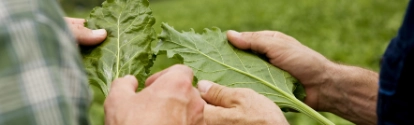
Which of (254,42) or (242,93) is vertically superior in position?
(254,42)

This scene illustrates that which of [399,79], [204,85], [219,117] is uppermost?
[399,79]

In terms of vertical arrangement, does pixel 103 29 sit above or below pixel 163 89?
above

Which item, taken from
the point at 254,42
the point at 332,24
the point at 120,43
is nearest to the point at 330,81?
the point at 254,42

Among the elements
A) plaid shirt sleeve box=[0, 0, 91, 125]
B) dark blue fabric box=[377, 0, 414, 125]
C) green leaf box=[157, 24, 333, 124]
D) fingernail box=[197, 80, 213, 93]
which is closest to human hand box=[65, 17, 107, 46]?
green leaf box=[157, 24, 333, 124]

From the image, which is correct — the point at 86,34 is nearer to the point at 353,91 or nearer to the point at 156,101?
the point at 156,101

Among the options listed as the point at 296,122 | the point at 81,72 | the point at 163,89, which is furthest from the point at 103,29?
the point at 296,122

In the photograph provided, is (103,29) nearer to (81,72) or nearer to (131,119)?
(131,119)
